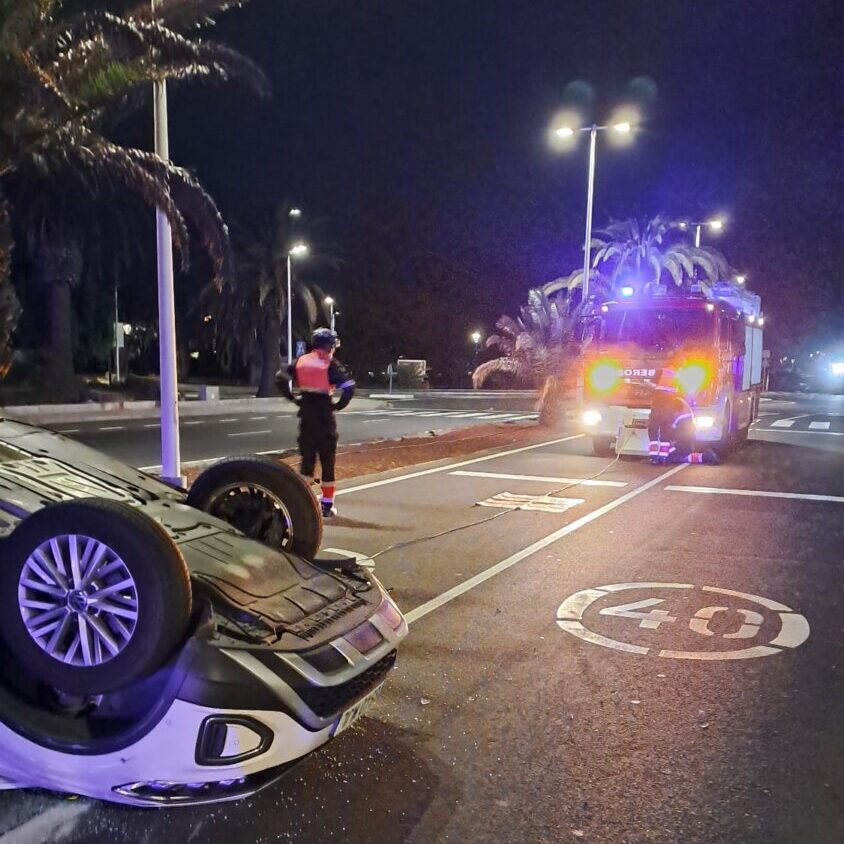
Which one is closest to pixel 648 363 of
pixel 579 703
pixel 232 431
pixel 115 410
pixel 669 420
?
pixel 669 420

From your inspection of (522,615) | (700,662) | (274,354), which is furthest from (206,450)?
(274,354)

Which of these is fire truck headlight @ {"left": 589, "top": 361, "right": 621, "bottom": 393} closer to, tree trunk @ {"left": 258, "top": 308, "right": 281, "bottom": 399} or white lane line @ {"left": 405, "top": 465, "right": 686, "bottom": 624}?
white lane line @ {"left": 405, "top": 465, "right": 686, "bottom": 624}

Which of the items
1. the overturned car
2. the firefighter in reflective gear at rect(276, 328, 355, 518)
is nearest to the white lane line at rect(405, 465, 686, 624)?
the firefighter in reflective gear at rect(276, 328, 355, 518)

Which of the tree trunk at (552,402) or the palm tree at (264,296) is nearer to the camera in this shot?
the tree trunk at (552,402)

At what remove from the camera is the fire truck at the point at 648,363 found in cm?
1513

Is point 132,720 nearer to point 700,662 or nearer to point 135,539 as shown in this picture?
point 135,539

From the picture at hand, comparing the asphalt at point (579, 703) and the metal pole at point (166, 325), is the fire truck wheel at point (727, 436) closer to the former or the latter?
the asphalt at point (579, 703)

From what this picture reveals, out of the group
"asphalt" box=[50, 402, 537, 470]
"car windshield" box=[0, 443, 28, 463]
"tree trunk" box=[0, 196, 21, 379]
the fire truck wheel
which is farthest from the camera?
"asphalt" box=[50, 402, 537, 470]

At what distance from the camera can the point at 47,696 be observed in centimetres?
323

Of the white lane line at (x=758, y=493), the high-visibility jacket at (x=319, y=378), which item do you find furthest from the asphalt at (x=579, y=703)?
Answer: the white lane line at (x=758, y=493)

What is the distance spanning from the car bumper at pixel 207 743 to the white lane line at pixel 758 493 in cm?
978

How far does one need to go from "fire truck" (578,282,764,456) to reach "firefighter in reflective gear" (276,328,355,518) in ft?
25.3

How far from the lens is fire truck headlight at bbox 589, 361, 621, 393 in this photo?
50.9 ft

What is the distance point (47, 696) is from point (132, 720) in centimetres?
37
